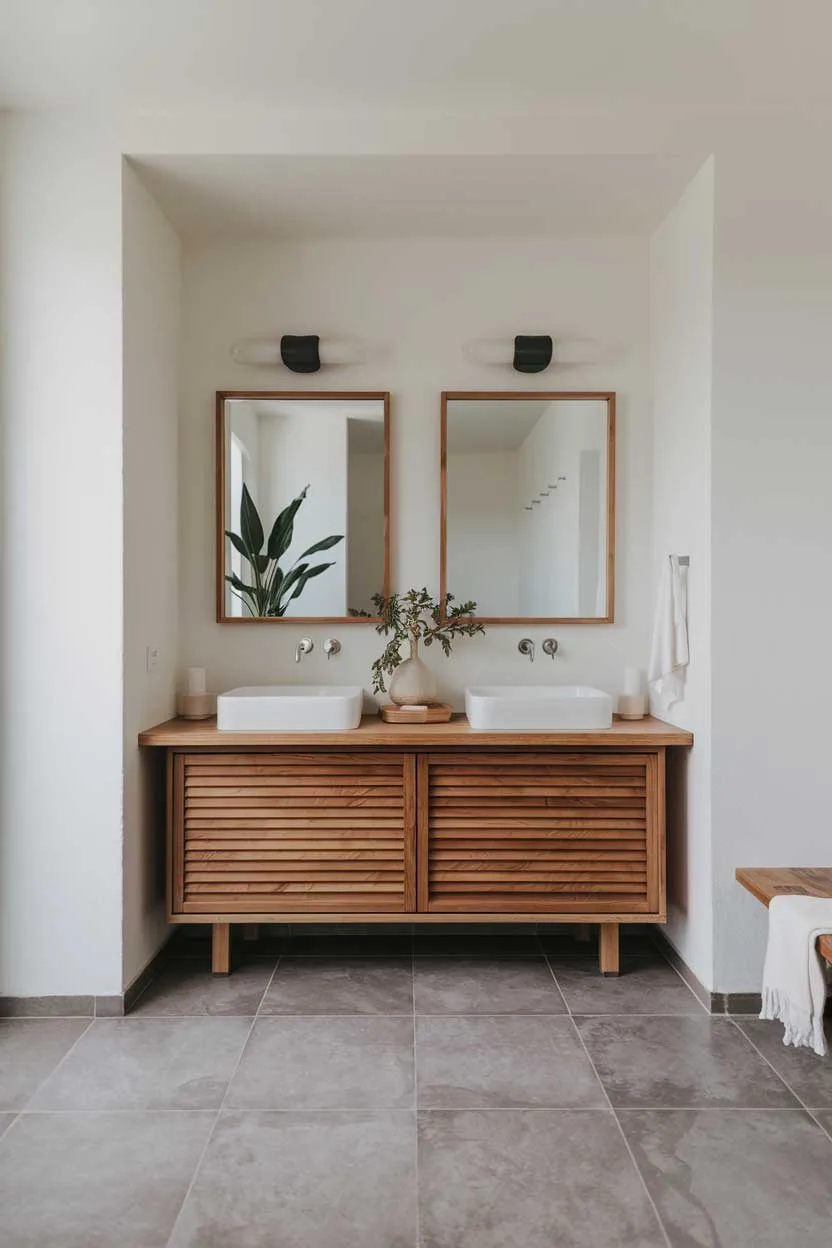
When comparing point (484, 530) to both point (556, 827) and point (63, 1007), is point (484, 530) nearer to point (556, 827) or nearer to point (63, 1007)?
point (556, 827)

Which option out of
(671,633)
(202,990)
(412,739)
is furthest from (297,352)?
(202,990)

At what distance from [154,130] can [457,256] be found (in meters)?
1.14

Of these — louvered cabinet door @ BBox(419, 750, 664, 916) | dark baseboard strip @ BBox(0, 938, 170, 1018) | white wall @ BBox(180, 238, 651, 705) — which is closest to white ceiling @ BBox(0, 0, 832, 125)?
white wall @ BBox(180, 238, 651, 705)

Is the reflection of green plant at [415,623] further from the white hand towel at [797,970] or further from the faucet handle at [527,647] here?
the white hand towel at [797,970]

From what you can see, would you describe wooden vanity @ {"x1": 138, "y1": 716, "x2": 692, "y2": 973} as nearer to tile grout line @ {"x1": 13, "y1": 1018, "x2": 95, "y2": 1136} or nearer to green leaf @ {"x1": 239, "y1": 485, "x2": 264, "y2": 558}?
tile grout line @ {"x1": 13, "y1": 1018, "x2": 95, "y2": 1136}

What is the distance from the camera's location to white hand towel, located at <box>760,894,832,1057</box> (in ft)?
7.00

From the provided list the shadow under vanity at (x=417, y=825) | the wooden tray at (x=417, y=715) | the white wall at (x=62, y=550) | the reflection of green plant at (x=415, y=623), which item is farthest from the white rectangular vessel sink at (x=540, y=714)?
the white wall at (x=62, y=550)

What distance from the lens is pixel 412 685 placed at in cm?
310

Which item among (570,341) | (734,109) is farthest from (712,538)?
(734,109)

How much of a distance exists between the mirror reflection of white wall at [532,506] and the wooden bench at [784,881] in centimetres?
108

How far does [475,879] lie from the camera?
2867 millimetres

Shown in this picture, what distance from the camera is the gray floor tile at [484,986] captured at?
2723mm

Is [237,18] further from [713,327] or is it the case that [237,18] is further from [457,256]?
[713,327]

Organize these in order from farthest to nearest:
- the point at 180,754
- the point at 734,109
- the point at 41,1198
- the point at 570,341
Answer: the point at 570,341 < the point at 180,754 < the point at 734,109 < the point at 41,1198
